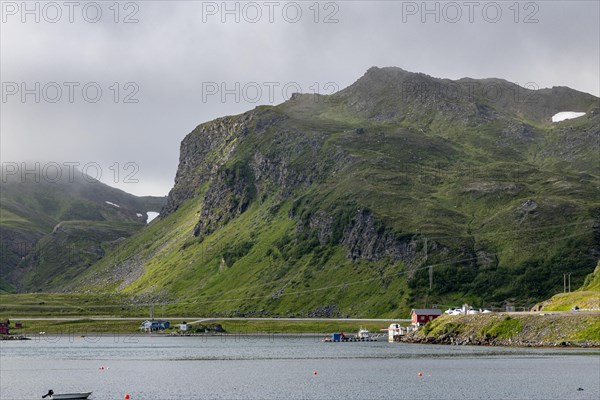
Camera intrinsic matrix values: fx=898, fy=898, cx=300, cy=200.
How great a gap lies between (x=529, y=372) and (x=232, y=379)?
40816 millimetres

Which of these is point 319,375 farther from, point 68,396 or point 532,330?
point 532,330

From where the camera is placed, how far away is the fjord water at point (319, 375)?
347ft

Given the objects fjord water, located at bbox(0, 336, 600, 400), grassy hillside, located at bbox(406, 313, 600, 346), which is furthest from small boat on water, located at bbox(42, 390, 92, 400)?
grassy hillside, located at bbox(406, 313, 600, 346)

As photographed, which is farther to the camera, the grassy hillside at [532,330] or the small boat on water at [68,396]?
the grassy hillside at [532,330]

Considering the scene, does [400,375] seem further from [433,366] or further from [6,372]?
[6,372]

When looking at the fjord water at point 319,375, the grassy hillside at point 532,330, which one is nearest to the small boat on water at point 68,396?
the fjord water at point 319,375

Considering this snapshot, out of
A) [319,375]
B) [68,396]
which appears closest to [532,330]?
[319,375]

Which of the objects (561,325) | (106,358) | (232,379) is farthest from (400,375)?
(106,358)

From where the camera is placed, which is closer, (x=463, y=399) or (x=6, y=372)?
(x=463, y=399)

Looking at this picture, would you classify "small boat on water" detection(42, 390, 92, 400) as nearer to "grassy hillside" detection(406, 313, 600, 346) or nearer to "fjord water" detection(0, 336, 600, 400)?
"fjord water" detection(0, 336, 600, 400)

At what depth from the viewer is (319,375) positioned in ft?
424

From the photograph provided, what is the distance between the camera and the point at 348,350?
19438 centimetres

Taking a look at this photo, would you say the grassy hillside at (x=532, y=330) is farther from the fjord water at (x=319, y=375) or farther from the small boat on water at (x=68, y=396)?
the small boat on water at (x=68, y=396)

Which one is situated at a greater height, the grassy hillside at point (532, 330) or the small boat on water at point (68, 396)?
the grassy hillside at point (532, 330)
